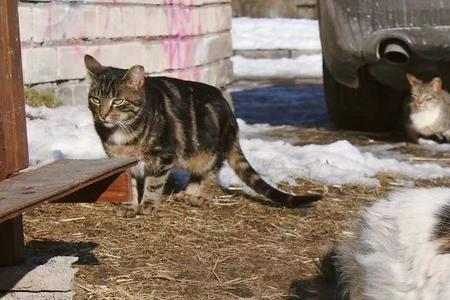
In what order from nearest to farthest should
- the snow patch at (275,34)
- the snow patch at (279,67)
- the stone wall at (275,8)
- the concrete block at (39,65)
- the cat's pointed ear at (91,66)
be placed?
the cat's pointed ear at (91,66), the concrete block at (39,65), the snow patch at (279,67), the snow patch at (275,34), the stone wall at (275,8)

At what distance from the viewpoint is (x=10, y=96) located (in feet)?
11.5

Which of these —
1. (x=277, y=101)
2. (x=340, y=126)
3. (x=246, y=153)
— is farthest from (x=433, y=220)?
(x=277, y=101)

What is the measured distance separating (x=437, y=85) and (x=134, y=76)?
3.90 metres

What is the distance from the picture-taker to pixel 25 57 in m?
6.91

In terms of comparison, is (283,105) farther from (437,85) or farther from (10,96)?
(10,96)

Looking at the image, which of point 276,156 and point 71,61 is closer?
point 276,156

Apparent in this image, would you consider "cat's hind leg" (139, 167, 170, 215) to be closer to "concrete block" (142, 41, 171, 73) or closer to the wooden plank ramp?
the wooden plank ramp

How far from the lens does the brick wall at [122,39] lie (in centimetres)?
712

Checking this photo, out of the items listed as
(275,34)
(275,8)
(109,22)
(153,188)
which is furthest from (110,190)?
(275,8)

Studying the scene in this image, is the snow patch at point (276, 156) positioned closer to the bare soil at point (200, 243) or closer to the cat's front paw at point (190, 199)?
the bare soil at point (200, 243)

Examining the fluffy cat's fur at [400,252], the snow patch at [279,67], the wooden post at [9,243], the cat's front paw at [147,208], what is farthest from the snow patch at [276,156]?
the snow patch at [279,67]

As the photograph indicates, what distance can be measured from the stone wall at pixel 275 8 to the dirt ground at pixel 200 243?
14780 millimetres

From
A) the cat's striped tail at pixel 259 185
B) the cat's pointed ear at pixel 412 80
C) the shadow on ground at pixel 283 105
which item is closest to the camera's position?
the cat's striped tail at pixel 259 185

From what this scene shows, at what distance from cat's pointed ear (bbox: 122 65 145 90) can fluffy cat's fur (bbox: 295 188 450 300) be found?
2.31m
